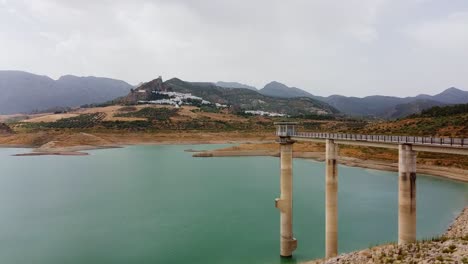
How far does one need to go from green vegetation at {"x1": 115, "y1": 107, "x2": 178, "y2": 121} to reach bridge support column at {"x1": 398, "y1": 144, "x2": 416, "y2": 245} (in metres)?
140

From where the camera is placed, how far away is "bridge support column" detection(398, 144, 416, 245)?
59.8ft

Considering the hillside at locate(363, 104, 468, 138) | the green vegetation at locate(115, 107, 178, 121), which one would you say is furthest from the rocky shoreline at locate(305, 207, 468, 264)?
the green vegetation at locate(115, 107, 178, 121)

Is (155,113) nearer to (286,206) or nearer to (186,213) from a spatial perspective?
(186,213)

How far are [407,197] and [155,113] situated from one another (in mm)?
157327

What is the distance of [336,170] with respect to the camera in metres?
23.8

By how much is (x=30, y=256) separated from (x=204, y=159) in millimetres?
61900

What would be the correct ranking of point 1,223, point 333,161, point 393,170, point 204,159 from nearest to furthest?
point 333,161, point 1,223, point 393,170, point 204,159

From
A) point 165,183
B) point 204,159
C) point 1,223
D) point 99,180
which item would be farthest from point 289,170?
point 204,159

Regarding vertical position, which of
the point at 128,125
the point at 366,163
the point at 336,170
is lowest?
the point at 366,163

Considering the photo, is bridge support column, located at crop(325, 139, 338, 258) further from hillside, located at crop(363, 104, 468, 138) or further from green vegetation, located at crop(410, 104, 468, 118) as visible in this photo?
green vegetation, located at crop(410, 104, 468, 118)

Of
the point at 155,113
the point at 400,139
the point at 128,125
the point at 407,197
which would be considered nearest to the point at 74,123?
the point at 128,125

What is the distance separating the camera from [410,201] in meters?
18.4

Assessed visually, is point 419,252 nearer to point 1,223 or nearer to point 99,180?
point 1,223

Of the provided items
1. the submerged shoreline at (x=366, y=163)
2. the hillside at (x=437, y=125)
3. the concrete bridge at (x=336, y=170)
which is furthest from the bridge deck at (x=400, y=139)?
the hillside at (x=437, y=125)
